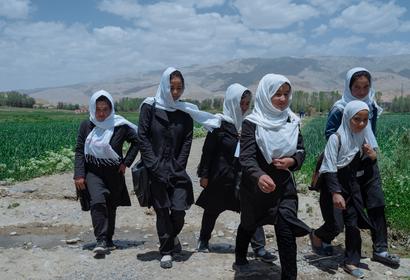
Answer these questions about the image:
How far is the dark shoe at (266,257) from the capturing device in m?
4.87

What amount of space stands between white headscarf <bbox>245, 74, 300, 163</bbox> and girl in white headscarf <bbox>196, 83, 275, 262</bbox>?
759mm

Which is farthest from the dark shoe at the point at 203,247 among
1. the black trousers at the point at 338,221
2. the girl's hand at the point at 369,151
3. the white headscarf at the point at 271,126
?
the girl's hand at the point at 369,151

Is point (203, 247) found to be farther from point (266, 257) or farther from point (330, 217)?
point (330, 217)

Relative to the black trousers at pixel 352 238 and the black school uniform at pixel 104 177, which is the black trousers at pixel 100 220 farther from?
the black trousers at pixel 352 238

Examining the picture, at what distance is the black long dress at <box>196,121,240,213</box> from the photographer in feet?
15.9

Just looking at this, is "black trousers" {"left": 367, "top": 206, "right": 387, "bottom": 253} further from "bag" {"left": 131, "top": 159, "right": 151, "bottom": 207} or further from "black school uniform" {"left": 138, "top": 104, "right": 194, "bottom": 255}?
"bag" {"left": 131, "top": 159, "right": 151, "bottom": 207}

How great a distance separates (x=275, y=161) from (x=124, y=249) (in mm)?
2363

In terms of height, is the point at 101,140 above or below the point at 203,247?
above

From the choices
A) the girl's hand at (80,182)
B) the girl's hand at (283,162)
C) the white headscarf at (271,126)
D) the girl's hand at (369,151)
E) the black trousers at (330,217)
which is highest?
the white headscarf at (271,126)

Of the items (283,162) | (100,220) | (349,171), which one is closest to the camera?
(283,162)

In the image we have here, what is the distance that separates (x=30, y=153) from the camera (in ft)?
50.3

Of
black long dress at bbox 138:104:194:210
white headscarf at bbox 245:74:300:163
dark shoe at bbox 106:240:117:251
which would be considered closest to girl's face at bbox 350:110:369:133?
white headscarf at bbox 245:74:300:163

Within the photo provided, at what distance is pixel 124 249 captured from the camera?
5.41 meters

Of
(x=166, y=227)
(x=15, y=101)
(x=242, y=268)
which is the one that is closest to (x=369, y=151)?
(x=242, y=268)
